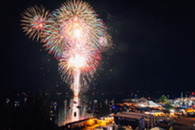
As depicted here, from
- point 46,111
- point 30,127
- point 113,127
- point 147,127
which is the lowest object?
point 147,127

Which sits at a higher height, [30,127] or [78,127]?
[30,127]

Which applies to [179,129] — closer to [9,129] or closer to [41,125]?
[41,125]

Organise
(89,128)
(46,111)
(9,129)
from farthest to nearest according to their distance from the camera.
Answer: (89,128), (46,111), (9,129)

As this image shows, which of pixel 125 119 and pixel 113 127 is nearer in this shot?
pixel 113 127

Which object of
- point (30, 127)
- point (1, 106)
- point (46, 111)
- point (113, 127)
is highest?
point (1, 106)

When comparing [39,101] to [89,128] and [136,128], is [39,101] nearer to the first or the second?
[89,128]

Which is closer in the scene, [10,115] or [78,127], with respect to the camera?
[10,115]

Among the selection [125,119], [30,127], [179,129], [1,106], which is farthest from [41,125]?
[179,129]

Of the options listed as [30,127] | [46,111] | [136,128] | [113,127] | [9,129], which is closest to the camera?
[9,129]

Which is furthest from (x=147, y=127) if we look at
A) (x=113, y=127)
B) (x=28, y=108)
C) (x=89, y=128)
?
(x=28, y=108)

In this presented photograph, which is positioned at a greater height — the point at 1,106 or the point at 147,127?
the point at 1,106
